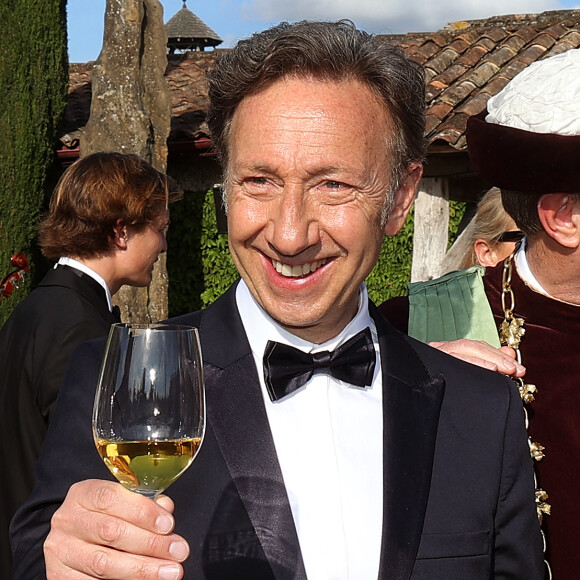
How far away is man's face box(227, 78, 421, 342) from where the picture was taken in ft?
6.86

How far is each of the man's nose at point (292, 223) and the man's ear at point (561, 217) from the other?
3.17ft

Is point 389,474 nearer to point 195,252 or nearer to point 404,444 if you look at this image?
point 404,444

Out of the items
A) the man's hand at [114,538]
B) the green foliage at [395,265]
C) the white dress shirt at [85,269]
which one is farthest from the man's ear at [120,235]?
the green foliage at [395,265]

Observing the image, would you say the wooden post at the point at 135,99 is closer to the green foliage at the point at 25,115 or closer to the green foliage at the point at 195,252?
the green foliage at the point at 25,115

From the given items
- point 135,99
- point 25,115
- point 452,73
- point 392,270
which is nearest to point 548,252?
point 135,99

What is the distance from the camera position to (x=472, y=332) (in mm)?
2871

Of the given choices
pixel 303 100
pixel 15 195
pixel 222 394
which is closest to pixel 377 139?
pixel 303 100

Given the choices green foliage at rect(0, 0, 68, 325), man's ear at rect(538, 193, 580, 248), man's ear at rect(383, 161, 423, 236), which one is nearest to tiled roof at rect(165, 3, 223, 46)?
green foliage at rect(0, 0, 68, 325)

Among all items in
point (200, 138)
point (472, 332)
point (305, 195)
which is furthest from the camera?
point (200, 138)

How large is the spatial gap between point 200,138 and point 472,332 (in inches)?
335

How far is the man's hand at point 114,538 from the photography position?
149 centimetres

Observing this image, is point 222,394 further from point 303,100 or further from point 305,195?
point 303,100

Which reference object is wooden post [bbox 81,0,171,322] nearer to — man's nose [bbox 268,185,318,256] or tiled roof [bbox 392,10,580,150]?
tiled roof [bbox 392,10,580,150]

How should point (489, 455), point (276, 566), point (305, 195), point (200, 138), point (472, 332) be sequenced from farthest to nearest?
point (200, 138) < point (472, 332) < point (489, 455) < point (305, 195) < point (276, 566)
